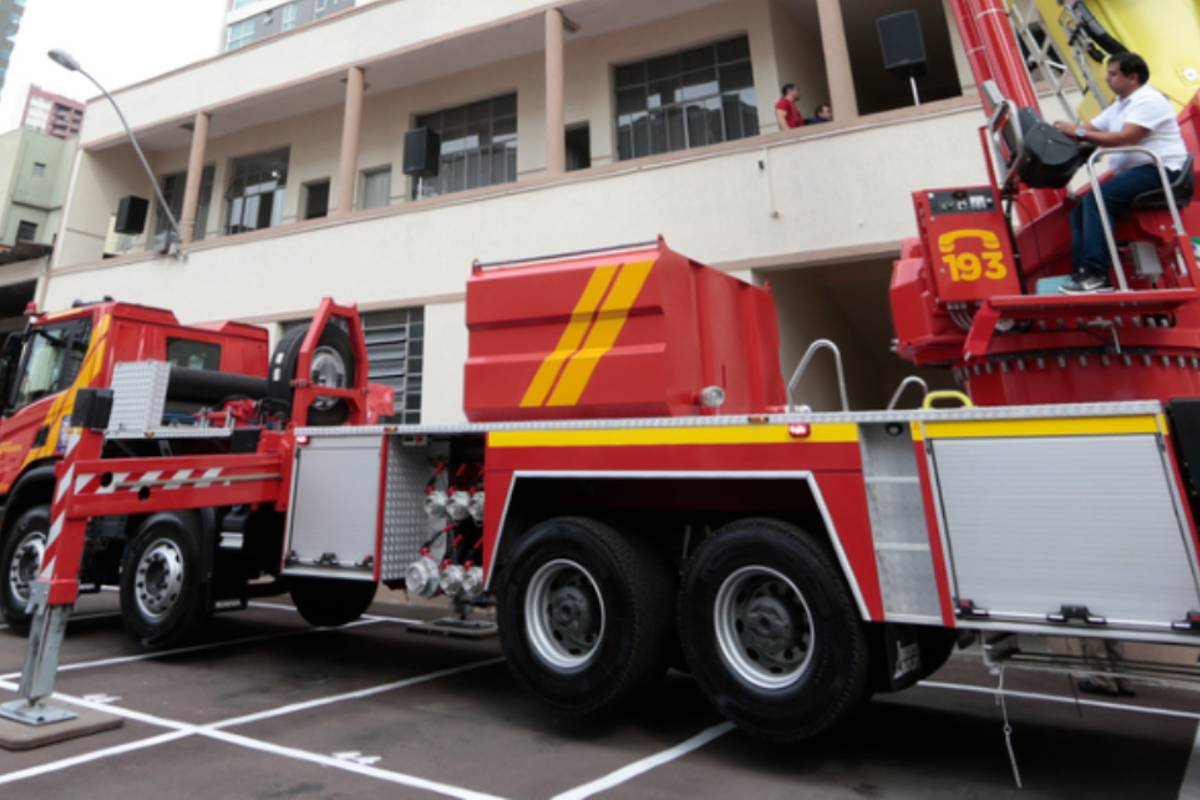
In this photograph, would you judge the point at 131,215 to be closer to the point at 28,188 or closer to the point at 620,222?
the point at 620,222

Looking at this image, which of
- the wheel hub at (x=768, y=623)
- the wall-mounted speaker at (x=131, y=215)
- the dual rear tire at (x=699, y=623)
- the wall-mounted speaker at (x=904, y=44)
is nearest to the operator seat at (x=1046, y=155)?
the dual rear tire at (x=699, y=623)

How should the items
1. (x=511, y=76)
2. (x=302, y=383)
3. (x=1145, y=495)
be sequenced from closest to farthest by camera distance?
(x=1145, y=495) → (x=302, y=383) → (x=511, y=76)

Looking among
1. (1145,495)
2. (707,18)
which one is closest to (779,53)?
(707,18)

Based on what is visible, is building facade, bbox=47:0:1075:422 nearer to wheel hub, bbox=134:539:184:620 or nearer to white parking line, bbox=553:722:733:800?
wheel hub, bbox=134:539:184:620

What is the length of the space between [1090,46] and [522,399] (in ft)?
15.0

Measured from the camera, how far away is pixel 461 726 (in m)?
4.49

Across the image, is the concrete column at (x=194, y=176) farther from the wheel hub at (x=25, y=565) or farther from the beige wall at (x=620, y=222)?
the wheel hub at (x=25, y=565)

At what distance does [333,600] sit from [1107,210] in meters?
7.15

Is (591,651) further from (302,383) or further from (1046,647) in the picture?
(302,383)

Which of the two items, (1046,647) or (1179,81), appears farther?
(1179,81)

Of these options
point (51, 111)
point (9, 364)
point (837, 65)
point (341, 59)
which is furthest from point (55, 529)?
point (51, 111)

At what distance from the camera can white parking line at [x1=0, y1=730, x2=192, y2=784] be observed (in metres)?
3.62

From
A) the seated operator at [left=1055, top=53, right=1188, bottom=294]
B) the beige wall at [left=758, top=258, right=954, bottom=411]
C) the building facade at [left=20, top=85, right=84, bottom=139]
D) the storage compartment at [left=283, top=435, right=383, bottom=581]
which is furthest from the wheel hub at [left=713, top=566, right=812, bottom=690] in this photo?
the building facade at [left=20, top=85, right=84, bottom=139]

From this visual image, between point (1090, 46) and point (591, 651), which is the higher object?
point (1090, 46)
